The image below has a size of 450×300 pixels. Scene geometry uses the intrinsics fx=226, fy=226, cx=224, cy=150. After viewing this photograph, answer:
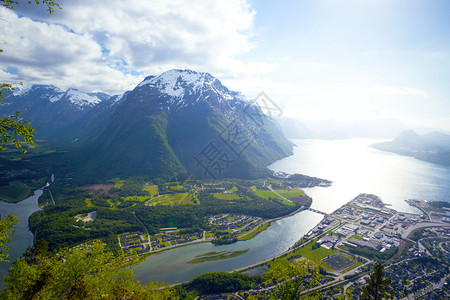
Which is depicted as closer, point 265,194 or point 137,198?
point 137,198

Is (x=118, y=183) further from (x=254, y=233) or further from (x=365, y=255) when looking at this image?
(x=365, y=255)

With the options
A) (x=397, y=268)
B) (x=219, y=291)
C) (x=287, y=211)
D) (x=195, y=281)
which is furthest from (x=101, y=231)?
(x=397, y=268)

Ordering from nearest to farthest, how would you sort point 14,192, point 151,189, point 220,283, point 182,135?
point 220,283, point 14,192, point 151,189, point 182,135

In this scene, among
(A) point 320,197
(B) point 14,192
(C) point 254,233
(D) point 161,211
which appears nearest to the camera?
(C) point 254,233

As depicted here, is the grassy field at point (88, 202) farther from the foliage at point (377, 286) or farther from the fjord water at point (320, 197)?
the foliage at point (377, 286)

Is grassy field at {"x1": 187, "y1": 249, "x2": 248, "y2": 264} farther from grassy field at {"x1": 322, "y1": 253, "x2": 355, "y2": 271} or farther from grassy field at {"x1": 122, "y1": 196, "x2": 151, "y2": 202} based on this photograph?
grassy field at {"x1": 122, "y1": 196, "x2": 151, "y2": 202}

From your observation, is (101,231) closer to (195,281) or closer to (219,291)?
(195,281)

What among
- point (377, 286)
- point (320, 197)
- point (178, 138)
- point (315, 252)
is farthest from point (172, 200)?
point (377, 286)

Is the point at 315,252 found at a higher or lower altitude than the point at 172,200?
lower
